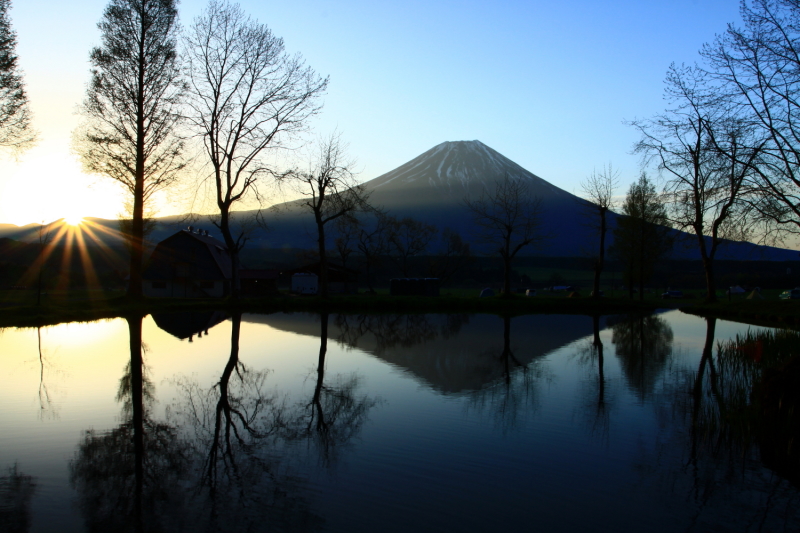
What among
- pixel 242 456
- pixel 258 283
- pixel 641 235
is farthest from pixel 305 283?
pixel 242 456

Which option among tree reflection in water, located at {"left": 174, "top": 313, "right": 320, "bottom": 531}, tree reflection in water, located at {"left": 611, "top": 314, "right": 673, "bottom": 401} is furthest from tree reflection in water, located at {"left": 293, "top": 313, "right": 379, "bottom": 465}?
tree reflection in water, located at {"left": 611, "top": 314, "right": 673, "bottom": 401}

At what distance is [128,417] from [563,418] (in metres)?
7.18

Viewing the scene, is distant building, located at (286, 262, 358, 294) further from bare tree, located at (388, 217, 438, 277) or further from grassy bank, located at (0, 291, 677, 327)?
grassy bank, located at (0, 291, 677, 327)

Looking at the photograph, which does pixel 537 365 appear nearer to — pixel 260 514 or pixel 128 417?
pixel 128 417

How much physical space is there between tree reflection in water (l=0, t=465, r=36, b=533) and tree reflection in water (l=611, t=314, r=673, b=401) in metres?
A: 10.1

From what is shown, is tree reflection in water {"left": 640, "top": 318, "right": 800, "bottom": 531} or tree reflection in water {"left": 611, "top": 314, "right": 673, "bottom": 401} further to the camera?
tree reflection in water {"left": 611, "top": 314, "right": 673, "bottom": 401}

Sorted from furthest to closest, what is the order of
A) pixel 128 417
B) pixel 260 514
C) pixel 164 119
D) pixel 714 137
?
1. pixel 164 119
2. pixel 714 137
3. pixel 128 417
4. pixel 260 514

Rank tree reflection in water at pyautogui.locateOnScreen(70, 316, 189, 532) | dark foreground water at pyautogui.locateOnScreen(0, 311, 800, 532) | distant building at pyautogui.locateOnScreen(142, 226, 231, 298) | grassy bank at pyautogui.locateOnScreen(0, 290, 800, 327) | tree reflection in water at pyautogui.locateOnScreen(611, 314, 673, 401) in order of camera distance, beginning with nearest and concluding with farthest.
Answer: tree reflection in water at pyautogui.locateOnScreen(70, 316, 189, 532)
dark foreground water at pyautogui.locateOnScreen(0, 311, 800, 532)
tree reflection in water at pyautogui.locateOnScreen(611, 314, 673, 401)
grassy bank at pyautogui.locateOnScreen(0, 290, 800, 327)
distant building at pyautogui.locateOnScreen(142, 226, 231, 298)

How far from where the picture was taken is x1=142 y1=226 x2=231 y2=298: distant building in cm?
5650

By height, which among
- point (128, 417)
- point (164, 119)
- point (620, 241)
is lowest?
point (128, 417)

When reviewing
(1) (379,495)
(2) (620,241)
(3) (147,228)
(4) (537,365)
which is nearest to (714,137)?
(4) (537,365)

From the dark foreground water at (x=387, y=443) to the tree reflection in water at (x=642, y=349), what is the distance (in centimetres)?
18

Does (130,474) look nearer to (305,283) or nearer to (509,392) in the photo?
(509,392)

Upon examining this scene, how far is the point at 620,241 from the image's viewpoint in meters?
56.2
